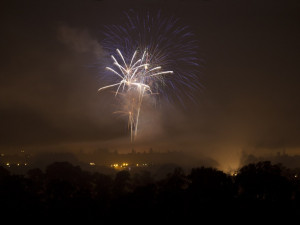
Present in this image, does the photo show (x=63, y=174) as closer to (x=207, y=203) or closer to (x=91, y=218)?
(x=91, y=218)

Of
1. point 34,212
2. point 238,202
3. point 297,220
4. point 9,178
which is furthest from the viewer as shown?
point 9,178

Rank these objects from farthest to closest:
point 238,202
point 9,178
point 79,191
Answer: point 9,178
point 79,191
point 238,202

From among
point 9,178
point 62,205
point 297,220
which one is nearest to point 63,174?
point 9,178

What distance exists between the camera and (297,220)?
35.7 m

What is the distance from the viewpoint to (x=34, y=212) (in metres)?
38.3

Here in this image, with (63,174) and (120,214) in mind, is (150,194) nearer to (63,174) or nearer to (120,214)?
(120,214)

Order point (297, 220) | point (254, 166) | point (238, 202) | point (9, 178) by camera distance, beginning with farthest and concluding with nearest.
→ point (254, 166) → point (9, 178) → point (238, 202) → point (297, 220)

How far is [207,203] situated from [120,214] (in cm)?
994

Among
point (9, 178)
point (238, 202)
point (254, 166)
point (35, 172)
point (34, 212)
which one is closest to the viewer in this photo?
point (34, 212)

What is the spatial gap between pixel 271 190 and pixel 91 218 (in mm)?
24830

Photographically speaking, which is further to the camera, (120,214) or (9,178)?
(9,178)

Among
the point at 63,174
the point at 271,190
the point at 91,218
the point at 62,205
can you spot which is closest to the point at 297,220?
the point at 271,190

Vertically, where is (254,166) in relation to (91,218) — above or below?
above

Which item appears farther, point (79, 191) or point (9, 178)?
point (9, 178)
